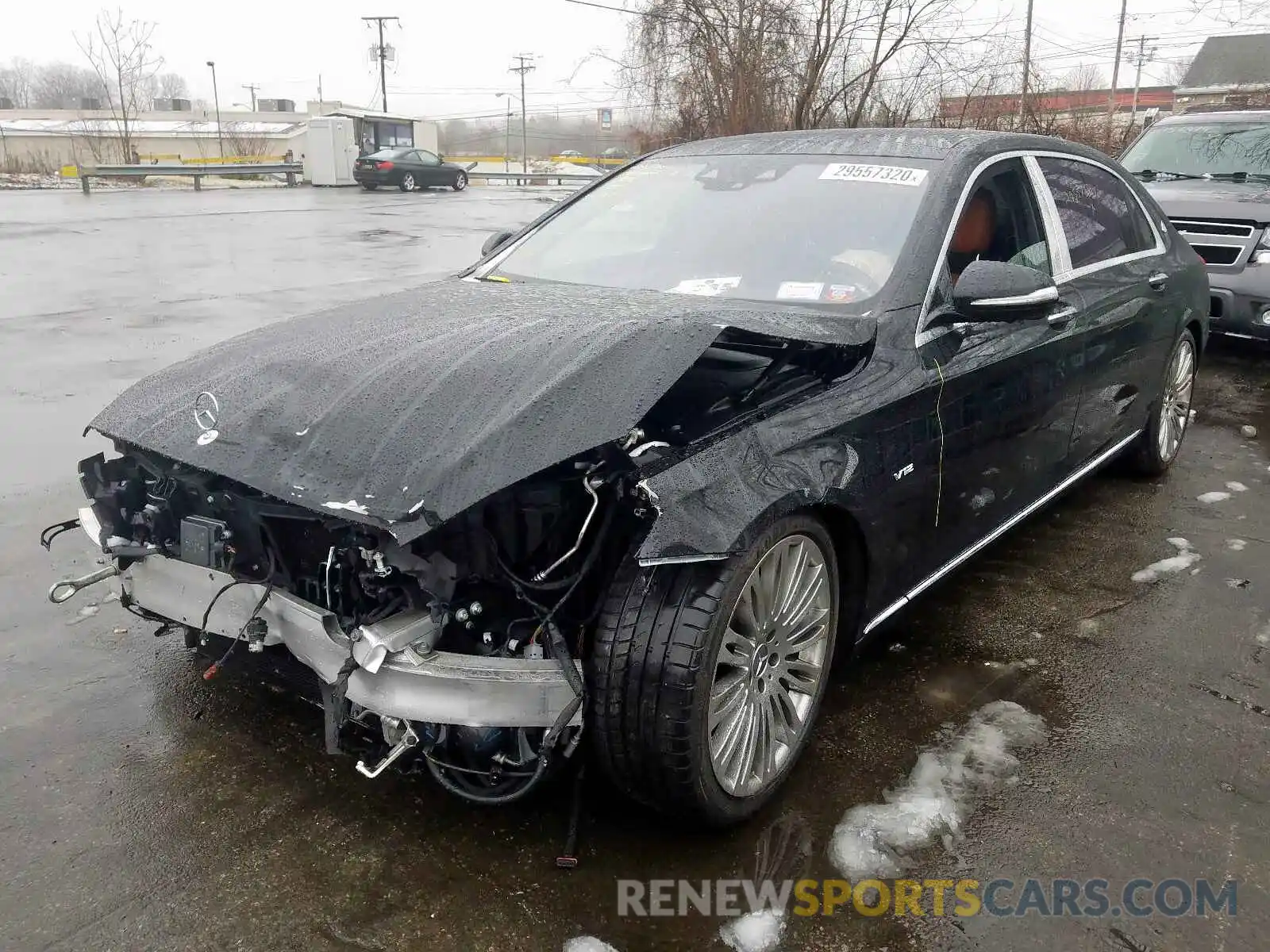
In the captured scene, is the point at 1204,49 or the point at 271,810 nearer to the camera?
the point at 271,810

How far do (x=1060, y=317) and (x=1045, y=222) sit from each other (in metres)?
0.39

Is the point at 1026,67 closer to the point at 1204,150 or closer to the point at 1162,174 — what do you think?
the point at 1204,150

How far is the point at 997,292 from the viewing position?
9.58 feet

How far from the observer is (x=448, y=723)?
7.16 feet

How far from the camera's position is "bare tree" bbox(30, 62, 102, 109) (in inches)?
3711

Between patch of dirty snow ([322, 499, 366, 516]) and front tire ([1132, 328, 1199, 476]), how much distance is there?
13.7 ft

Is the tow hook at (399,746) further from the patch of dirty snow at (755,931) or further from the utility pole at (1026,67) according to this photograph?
the utility pole at (1026,67)

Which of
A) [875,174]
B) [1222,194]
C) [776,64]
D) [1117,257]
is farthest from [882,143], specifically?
[776,64]

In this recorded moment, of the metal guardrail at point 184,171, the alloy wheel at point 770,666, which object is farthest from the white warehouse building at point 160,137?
the alloy wheel at point 770,666

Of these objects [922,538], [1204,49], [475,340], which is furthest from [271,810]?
[1204,49]

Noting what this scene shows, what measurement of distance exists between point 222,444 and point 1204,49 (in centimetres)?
6308

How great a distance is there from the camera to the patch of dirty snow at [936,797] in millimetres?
2438

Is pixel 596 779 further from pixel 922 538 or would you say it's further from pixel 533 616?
pixel 922 538

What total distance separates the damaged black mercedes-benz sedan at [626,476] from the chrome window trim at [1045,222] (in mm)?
24
